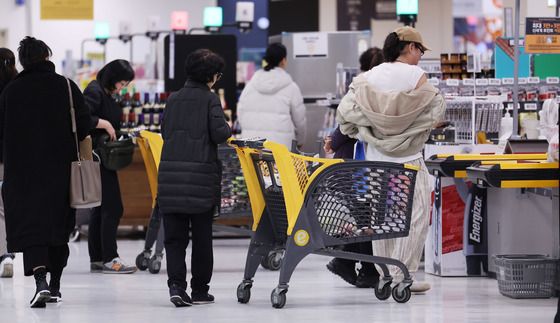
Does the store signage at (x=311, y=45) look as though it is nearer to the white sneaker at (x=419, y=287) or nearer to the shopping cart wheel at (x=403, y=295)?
the white sneaker at (x=419, y=287)

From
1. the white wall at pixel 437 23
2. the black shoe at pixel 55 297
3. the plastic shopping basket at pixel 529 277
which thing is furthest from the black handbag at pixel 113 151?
the white wall at pixel 437 23

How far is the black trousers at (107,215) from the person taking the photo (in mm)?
8023

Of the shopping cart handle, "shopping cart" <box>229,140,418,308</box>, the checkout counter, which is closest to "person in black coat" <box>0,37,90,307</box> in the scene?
the shopping cart handle

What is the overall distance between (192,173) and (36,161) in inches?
31.6

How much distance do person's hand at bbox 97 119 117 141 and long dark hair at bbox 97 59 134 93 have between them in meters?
0.31

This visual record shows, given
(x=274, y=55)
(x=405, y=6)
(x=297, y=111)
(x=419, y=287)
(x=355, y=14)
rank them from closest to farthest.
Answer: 1. (x=419, y=287)
2. (x=274, y=55)
3. (x=297, y=111)
4. (x=405, y=6)
5. (x=355, y=14)

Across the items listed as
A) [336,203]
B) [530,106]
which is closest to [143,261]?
[336,203]

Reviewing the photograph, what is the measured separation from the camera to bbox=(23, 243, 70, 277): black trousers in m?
6.37

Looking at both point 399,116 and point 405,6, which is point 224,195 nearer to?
point 399,116

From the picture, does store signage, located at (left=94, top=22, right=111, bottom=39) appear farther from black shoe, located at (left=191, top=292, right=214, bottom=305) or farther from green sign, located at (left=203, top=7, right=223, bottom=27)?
black shoe, located at (left=191, top=292, right=214, bottom=305)

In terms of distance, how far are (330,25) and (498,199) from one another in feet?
47.0

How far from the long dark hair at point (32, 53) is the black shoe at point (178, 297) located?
1390 millimetres

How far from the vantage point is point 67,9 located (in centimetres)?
1266

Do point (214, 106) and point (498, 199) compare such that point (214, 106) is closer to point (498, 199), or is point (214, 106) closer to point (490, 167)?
point (490, 167)
